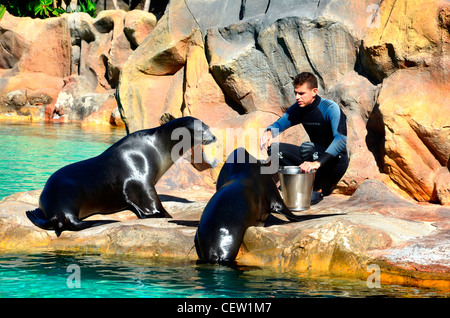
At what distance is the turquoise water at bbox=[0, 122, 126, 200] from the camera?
27.2 ft

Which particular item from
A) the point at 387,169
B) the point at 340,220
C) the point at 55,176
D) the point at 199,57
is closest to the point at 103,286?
the point at 340,220

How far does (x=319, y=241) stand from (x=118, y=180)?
2216mm

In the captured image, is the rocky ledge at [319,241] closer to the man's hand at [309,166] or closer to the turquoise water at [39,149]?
the man's hand at [309,166]

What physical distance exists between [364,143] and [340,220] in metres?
2.40

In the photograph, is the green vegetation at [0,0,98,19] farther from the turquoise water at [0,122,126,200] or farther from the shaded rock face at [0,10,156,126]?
the turquoise water at [0,122,126,200]

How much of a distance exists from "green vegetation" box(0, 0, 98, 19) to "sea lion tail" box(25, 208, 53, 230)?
18258mm

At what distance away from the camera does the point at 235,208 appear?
4.37m

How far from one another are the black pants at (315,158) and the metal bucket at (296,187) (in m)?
0.62

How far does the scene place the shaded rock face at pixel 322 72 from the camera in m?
5.84

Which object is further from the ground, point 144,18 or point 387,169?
point 144,18

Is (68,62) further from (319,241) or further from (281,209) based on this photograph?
(319,241)

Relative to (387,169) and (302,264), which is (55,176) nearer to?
(302,264)
